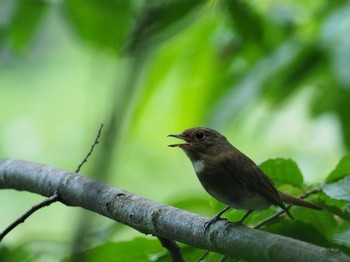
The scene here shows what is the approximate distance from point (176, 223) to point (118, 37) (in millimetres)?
1396

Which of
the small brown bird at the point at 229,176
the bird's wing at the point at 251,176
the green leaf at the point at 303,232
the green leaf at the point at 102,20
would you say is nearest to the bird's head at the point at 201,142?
the small brown bird at the point at 229,176

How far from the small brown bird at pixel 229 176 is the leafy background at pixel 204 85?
0.16ft

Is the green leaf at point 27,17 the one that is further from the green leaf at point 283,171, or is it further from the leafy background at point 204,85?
the green leaf at point 283,171

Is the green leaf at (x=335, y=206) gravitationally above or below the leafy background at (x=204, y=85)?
below

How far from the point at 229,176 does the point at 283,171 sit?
43cm

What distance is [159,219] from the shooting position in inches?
91.3

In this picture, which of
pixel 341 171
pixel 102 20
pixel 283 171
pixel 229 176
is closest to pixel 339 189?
pixel 341 171

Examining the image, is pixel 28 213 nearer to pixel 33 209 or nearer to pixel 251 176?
pixel 33 209

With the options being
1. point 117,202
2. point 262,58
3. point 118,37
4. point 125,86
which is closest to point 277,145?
point 262,58

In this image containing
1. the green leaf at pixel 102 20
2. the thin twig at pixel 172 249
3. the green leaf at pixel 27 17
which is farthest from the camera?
the green leaf at pixel 27 17

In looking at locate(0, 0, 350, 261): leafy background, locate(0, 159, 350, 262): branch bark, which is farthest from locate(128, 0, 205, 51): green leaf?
Result: locate(0, 159, 350, 262): branch bark

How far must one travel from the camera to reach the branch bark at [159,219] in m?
1.85

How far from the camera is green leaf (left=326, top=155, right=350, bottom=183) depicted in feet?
8.20

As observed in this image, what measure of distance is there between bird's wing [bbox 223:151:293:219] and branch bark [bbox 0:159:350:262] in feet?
1.34
